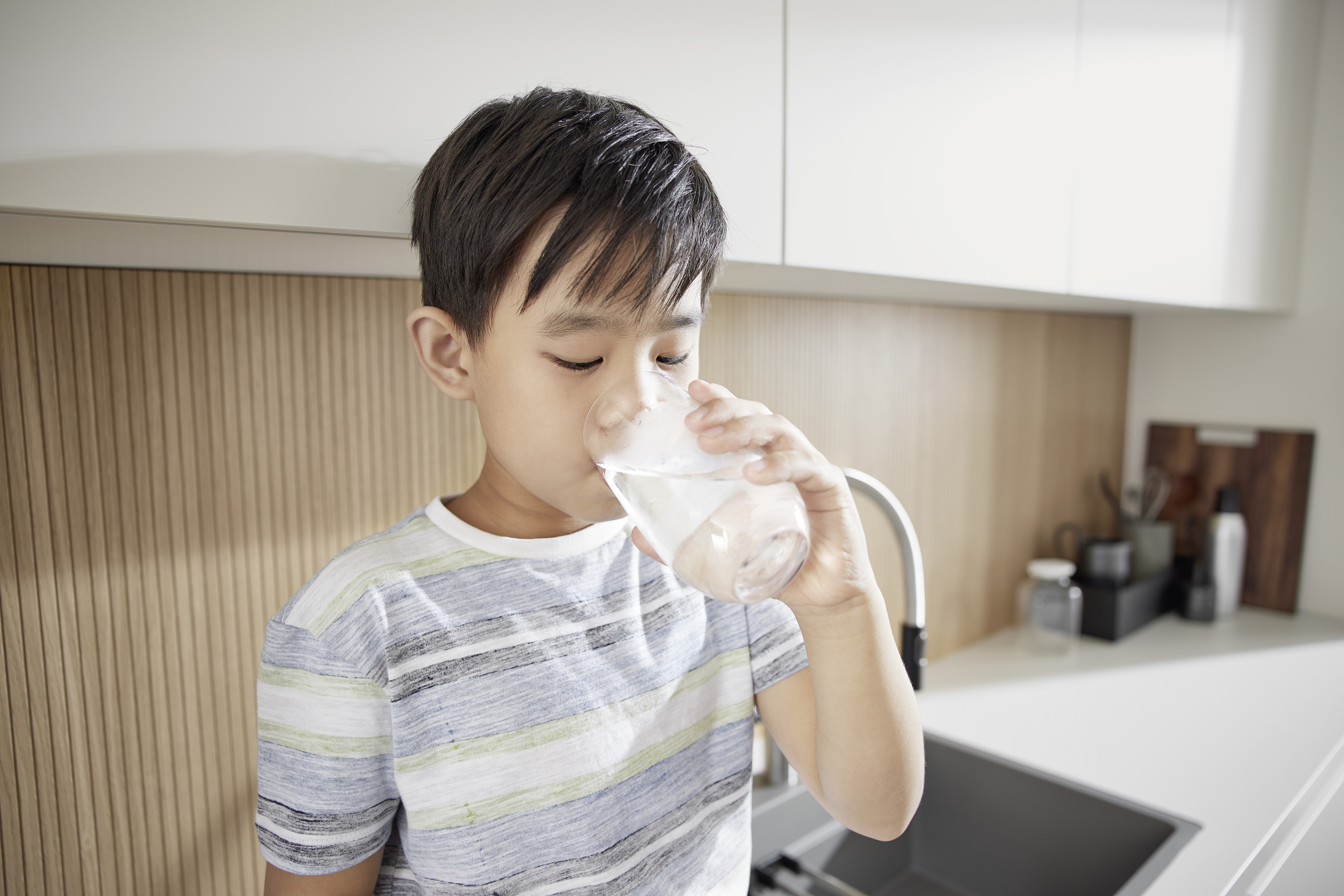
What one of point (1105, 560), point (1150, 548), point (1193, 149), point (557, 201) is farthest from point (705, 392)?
point (1150, 548)

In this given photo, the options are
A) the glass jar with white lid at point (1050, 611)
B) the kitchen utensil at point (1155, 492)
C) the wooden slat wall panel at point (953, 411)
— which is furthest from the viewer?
the kitchen utensil at point (1155, 492)

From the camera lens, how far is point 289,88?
51 cm

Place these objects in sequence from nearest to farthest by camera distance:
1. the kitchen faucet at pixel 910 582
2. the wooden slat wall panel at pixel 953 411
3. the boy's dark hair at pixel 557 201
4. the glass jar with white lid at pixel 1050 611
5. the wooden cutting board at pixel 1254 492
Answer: the boy's dark hair at pixel 557 201 < the kitchen faucet at pixel 910 582 < the wooden slat wall panel at pixel 953 411 < the glass jar with white lid at pixel 1050 611 < the wooden cutting board at pixel 1254 492

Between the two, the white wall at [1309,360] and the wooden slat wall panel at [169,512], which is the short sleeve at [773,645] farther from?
the white wall at [1309,360]

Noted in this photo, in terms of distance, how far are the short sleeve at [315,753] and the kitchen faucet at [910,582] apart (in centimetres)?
63

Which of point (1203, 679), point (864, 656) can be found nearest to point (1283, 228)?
point (1203, 679)

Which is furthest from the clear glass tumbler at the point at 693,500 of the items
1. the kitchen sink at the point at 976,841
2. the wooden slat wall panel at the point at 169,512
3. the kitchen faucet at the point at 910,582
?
the kitchen sink at the point at 976,841

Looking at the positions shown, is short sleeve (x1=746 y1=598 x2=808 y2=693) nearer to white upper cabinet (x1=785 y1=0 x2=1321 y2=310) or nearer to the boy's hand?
the boy's hand

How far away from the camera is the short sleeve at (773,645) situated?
781mm

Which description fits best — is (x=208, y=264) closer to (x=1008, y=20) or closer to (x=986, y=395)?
(x=1008, y=20)

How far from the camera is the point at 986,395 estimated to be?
65.9 inches

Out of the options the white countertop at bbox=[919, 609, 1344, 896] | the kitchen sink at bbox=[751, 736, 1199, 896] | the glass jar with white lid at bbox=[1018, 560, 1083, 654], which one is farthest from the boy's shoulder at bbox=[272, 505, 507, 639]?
the glass jar with white lid at bbox=[1018, 560, 1083, 654]

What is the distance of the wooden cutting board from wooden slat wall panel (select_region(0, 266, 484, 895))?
1.83m

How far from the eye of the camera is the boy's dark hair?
0.55 m
